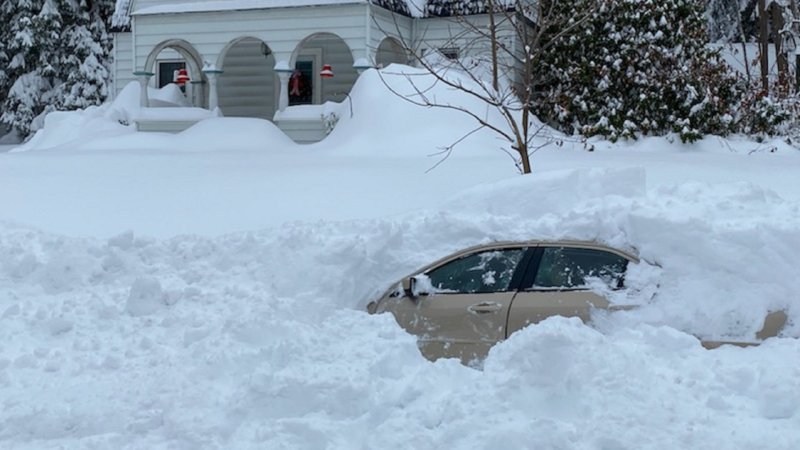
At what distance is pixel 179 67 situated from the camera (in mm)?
24594

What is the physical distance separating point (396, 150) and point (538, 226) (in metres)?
7.94

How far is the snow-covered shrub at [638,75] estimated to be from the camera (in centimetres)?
1680

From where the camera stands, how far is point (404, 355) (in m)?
5.59

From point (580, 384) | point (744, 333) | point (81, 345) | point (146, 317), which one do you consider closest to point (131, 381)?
point (81, 345)

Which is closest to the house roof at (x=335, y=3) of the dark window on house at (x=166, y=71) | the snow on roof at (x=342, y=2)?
the snow on roof at (x=342, y=2)

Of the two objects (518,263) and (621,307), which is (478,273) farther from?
(621,307)

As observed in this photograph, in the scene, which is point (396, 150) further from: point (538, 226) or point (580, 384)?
point (580, 384)

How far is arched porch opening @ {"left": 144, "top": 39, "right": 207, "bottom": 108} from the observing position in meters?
19.8

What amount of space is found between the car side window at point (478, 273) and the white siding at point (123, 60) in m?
17.5

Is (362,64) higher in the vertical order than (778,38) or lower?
lower

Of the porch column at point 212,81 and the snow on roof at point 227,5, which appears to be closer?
the snow on roof at point 227,5

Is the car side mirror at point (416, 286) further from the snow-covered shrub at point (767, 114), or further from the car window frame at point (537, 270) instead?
the snow-covered shrub at point (767, 114)

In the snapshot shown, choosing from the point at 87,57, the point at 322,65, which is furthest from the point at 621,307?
the point at 87,57

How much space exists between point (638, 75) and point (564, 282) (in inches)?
473
